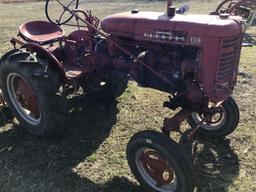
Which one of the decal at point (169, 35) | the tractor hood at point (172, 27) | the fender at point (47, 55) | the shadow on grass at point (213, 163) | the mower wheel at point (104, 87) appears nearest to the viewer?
the tractor hood at point (172, 27)

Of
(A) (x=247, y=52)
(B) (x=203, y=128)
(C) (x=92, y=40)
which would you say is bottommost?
(A) (x=247, y=52)

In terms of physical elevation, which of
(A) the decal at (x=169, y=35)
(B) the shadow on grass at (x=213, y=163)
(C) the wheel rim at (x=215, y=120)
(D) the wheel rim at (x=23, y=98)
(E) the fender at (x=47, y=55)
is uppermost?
(A) the decal at (x=169, y=35)

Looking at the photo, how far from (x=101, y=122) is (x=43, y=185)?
1372mm

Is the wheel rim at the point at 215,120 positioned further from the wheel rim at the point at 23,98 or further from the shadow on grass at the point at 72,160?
the wheel rim at the point at 23,98

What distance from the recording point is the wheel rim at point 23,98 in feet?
14.2

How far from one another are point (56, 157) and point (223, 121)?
1.91 meters

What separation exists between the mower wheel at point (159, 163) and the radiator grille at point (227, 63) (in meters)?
0.78

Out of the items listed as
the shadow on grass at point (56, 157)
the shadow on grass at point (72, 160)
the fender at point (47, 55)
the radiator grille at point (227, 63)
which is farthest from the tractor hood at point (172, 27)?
the shadow on grass at point (56, 157)

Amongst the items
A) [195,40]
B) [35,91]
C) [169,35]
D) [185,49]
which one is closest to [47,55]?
[35,91]

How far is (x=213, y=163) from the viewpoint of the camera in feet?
13.1

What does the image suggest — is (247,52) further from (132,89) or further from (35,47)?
(35,47)

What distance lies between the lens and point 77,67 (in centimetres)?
469

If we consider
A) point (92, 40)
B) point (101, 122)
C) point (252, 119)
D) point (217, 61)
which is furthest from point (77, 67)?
point (252, 119)

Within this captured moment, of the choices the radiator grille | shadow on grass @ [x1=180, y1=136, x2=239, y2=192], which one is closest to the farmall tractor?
Result: the radiator grille
